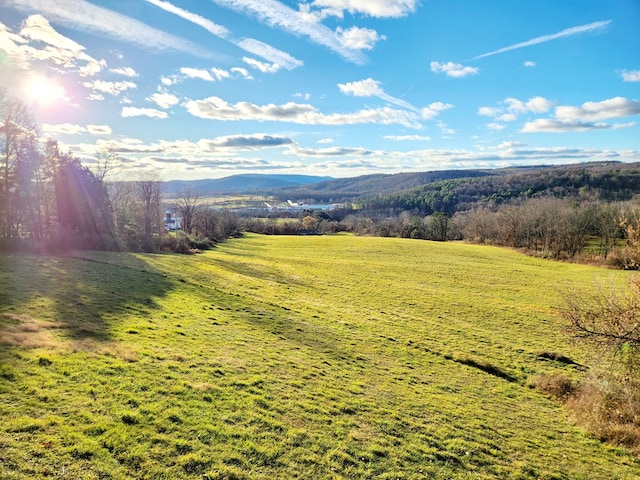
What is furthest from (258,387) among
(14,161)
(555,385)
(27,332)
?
(14,161)

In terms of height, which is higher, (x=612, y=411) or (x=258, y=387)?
(x=258, y=387)

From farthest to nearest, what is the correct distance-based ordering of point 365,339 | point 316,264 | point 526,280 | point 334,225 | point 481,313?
point 334,225 → point 316,264 → point 526,280 → point 481,313 → point 365,339

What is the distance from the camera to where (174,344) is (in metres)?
15.5

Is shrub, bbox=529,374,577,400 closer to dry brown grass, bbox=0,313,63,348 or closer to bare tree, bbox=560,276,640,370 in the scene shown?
bare tree, bbox=560,276,640,370

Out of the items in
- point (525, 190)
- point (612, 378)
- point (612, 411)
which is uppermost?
point (525, 190)

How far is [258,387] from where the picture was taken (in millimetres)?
12812

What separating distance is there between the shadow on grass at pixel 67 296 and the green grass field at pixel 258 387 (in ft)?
0.39

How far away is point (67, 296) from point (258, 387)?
12.6 m

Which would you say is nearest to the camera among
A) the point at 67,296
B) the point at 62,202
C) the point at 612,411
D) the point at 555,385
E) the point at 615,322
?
the point at 615,322

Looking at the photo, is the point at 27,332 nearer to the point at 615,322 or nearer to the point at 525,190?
the point at 615,322

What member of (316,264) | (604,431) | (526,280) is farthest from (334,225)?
(604,431)

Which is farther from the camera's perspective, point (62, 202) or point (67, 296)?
point (62, 202)

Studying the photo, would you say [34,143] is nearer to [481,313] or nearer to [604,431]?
[481,313]

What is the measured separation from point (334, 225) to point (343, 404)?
126m
